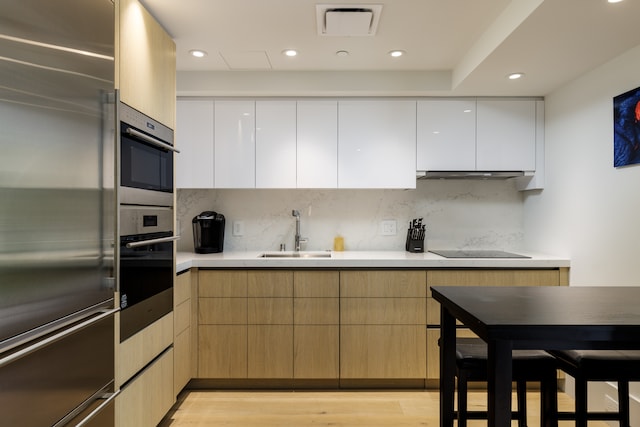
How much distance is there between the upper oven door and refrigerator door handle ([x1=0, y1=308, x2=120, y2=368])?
0.47 metres

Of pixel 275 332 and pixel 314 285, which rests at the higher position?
pixel 314 285

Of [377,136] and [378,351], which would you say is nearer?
[378,351]

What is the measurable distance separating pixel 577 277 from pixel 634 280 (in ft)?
1.54

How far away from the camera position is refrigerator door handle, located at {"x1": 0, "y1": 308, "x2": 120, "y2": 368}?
101 cm

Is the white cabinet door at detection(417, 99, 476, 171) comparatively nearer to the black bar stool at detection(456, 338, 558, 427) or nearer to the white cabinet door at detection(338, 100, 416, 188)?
the white cabinet door at detection(338, 100, 416, 188)

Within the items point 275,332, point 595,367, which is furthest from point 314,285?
point 595,367

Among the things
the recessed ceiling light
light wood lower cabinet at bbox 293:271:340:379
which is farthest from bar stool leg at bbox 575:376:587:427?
the recessed ceiling light

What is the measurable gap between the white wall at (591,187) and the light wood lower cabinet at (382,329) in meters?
1.06

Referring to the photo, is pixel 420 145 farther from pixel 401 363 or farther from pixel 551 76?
pixel 401 363

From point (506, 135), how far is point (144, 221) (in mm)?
2633

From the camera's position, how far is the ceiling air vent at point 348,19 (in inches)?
79.0

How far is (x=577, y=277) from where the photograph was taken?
2.58 metres

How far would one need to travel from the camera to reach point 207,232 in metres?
3.04

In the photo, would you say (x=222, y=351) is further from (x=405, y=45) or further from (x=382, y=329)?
(x=405, y=45)
